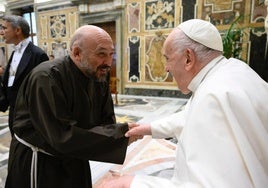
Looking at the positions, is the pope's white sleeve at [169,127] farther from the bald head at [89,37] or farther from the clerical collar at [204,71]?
the bald head at [89,37]

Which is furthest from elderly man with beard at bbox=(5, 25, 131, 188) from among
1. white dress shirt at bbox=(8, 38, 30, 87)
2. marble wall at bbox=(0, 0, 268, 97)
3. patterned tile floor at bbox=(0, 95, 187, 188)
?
marble wall at bbox=(0, 0, 268, 97)

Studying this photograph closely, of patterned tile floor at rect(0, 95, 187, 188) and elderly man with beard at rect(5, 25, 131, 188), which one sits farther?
patterned tile floor at rect(0, 95, 187, 188)

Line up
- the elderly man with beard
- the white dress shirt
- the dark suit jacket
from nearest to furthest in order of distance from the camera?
1. the elderly man with beard
2. the dark suit jacket
3. the white dress shirt

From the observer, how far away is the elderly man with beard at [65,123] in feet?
4.07

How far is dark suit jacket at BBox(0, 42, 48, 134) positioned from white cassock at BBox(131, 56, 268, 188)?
87.5 inches

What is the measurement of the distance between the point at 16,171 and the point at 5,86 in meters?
1.77

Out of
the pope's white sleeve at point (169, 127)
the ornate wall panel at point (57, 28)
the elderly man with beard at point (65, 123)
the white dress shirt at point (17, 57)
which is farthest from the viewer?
the ornate wall panel at point (57, 28)

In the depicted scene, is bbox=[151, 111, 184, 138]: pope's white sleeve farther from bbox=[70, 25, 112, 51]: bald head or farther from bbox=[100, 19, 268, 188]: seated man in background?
bbox=[70, 25, 112, 51]: bald head

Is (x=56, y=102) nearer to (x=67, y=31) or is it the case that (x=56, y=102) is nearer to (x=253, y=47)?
(x=253, y=47)

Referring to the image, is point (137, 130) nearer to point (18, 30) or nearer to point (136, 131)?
point (136, 131)

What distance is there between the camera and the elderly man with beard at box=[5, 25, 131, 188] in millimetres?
1239

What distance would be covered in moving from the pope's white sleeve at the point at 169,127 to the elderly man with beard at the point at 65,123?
1.37ft

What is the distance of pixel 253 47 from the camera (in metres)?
7.09

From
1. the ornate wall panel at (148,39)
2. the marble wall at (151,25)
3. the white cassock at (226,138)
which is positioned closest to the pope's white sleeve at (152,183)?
the white cassock at (226,138)
